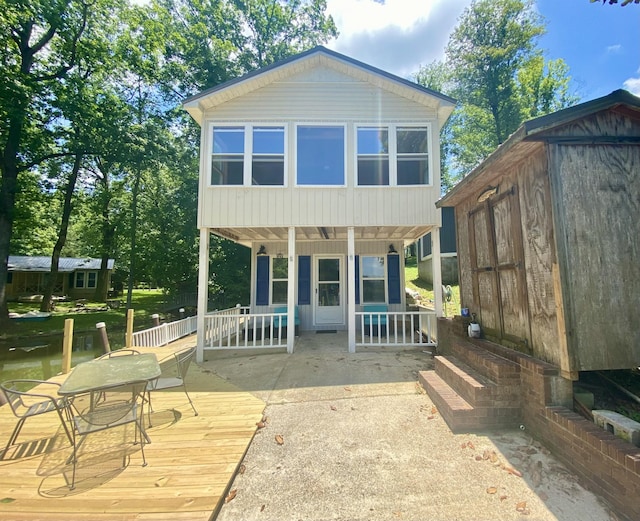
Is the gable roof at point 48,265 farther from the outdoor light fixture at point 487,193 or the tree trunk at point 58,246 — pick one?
the outdoor light fixture at point 487,193

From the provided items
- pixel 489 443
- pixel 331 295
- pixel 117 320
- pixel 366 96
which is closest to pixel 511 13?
pixel 366 96

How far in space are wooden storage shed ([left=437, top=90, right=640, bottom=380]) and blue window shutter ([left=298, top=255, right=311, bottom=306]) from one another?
6.47m

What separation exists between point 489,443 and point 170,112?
70.4ft

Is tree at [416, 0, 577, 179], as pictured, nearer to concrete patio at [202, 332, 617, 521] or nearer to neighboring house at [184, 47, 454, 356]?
neighboring house at [184, 47, 454, 356]

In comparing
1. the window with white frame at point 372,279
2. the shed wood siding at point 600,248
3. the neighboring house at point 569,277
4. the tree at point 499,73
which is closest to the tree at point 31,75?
the window with white frame at point 372,279

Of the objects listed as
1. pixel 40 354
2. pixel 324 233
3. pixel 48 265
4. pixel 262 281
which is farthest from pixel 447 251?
pixel 48 265

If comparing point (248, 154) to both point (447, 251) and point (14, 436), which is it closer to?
point (14, 436)

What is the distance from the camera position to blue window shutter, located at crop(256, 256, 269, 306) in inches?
366

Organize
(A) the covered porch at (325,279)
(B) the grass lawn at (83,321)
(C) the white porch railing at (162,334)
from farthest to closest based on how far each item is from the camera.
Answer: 1. (B) the grass lawn at (83,321)
2. (A) the covered porch at (325,279)
3. (C) the white porch railing at (162,334)

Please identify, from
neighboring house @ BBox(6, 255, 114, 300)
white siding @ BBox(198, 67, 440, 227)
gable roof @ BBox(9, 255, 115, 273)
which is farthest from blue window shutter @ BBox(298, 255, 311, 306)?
neighboring house @ BBox(6, 255, 114, 300)

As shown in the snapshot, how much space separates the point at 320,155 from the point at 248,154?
172 centimetres

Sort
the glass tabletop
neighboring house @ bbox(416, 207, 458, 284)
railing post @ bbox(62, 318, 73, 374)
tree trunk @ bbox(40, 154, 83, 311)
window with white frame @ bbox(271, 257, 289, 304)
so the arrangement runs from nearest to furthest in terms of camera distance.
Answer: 1. the glass tabletop
2. railing post @ bbox(62, 318, 73, 374)
3. window with white frame @ bbox(271, 257, 289, 304)
4. neighboring house @ bbox(416, 207, 458, 284)
5. tree trunk @ bbox(40, 154, 83, 311)

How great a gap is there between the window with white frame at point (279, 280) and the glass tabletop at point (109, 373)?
548 centimetres

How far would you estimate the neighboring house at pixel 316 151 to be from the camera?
6.78 metres
